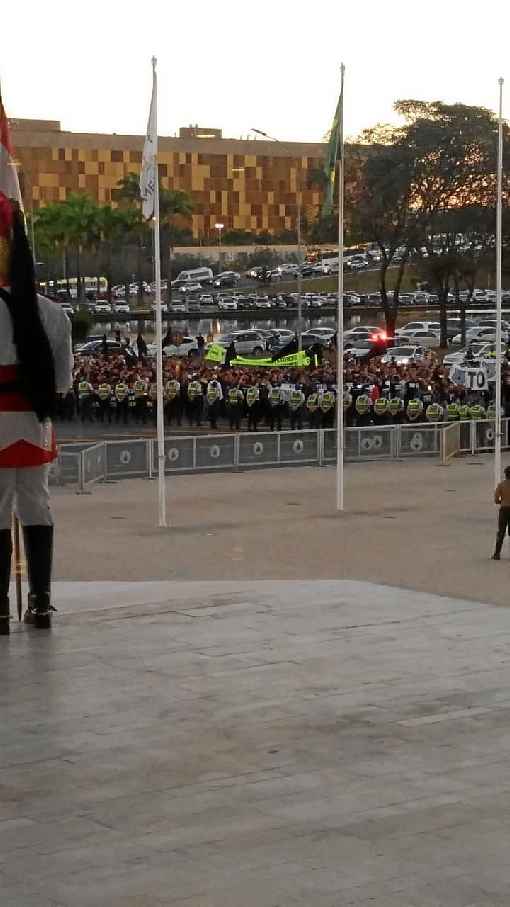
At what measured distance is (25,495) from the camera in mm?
10242

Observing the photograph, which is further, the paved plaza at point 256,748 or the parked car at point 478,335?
the parked car at point 478,335

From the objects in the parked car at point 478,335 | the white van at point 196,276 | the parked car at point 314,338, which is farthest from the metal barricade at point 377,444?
the white van at point 196,276

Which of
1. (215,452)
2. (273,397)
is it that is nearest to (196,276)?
(273,397)

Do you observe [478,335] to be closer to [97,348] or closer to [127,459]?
[97,348]

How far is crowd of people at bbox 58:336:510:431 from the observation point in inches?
1458

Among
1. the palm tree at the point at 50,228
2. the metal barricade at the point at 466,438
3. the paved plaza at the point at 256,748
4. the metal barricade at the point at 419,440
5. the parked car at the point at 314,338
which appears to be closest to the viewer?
the paved plaza at the point at 256,748

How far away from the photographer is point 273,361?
4688 centimetres

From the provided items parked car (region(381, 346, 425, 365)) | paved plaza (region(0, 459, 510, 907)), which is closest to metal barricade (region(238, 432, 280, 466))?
paved plaza (region(0, 459, 510, 907))

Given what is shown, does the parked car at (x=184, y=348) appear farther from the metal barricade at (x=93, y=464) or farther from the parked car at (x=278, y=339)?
the metal barricade at (x=93, y=464)

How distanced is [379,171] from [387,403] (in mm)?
41584

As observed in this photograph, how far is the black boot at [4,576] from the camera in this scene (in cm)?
1019

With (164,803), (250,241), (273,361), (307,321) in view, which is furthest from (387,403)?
(250,241)

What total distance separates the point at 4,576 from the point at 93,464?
55.1ft

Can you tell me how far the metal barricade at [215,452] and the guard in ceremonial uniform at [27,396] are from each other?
60.6ft
